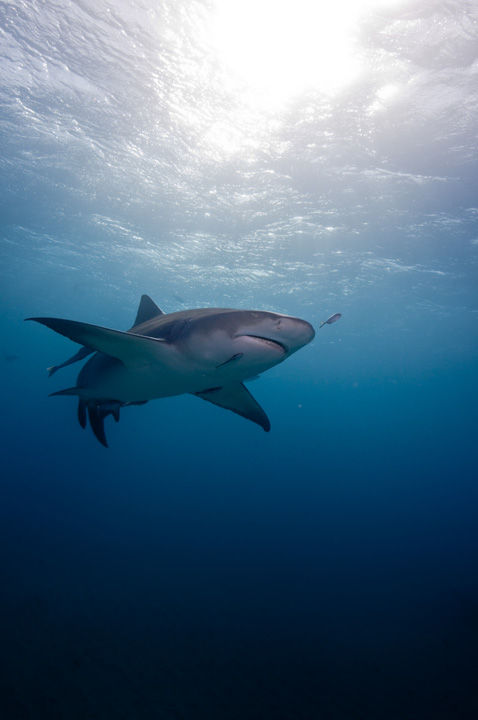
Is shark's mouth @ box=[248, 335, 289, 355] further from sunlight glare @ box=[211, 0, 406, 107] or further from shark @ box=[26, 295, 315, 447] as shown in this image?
sunlight glare @ box=[211, 0, 406, 107]

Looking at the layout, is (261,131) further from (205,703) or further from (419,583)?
(419,583)

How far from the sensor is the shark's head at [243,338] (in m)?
3.00

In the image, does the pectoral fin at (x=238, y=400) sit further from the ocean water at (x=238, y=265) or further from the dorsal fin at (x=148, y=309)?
the ocean water at (x=238, y=265)

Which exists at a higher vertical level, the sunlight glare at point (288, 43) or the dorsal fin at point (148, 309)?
the sunlight glare at point (288, 43)

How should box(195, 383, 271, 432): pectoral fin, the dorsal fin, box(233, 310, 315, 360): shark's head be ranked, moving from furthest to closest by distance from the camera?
1. the dorsal fin
2. box(195, 383, 271, 432): pectoral fin
3. box(233, 310, 315, 360): shark's head

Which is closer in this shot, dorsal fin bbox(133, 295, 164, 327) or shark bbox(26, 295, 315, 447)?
shark bbox(26, 295, 315, 447)

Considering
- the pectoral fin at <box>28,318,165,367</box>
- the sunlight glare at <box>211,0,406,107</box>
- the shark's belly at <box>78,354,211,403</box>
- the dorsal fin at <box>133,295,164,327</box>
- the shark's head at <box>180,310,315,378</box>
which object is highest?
the sunlight glare at <box>211,0,406,107</box>

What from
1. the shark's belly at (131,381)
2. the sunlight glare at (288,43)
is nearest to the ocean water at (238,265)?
the sunlight glare at (288,43)

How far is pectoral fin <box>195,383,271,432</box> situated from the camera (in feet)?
14.8

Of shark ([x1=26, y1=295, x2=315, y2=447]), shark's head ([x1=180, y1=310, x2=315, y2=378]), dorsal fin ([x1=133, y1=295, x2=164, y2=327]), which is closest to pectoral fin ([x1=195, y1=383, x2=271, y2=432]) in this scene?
shark ([x1=26, y1=295, x2=315, y2=447])

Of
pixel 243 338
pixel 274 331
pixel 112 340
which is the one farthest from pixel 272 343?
pixel 112 340

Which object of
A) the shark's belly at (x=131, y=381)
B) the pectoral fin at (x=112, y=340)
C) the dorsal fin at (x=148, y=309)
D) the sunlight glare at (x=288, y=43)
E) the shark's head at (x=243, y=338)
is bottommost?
the shark's belly at (x=131, y=381)

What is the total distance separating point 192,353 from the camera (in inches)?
142

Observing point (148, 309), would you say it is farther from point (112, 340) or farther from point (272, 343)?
point (272, 343)
